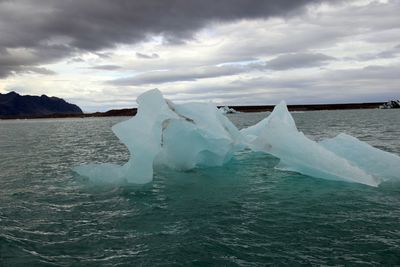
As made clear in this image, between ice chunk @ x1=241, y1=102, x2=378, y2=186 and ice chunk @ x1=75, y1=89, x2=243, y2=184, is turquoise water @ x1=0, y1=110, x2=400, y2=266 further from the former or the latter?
ice chunk @ x1=75, y1=89, x2=243, y2=184

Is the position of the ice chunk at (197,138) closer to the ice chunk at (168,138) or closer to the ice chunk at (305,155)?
the ice chunk at (168,138)

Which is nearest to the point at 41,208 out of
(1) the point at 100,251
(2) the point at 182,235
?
(1) the point at 100,251

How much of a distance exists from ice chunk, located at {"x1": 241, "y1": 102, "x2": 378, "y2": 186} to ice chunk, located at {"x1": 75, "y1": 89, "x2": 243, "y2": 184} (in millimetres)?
1369

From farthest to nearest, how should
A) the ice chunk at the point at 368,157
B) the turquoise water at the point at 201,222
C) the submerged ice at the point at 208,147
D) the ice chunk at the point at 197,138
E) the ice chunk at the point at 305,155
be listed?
the ice chunk at the point at 197,138
the ice chunk at the point at 368,157
the submerged ice at the point at 208,147
the ice chunk at the point at 305,155
the turquoise water at the point at 201,222

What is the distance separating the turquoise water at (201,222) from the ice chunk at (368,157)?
2.44 feet

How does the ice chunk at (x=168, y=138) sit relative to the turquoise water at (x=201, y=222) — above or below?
above

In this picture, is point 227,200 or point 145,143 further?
point 145,143

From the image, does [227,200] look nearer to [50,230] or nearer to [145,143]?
[145,143]

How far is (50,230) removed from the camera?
6.73m

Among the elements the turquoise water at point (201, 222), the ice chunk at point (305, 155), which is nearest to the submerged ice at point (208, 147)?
the ice chunk at point (305, 155)

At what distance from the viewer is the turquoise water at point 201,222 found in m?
5.45

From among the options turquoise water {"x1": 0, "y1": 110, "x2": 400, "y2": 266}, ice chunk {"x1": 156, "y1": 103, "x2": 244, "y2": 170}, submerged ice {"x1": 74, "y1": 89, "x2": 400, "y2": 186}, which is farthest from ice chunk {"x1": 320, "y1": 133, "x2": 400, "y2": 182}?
ice chunk {"x1": 156, "y1": 103, "x2": 244, "y2": 170}

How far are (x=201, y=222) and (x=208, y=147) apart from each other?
5.72 meters

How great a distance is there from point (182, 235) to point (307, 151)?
5746 millimetres
